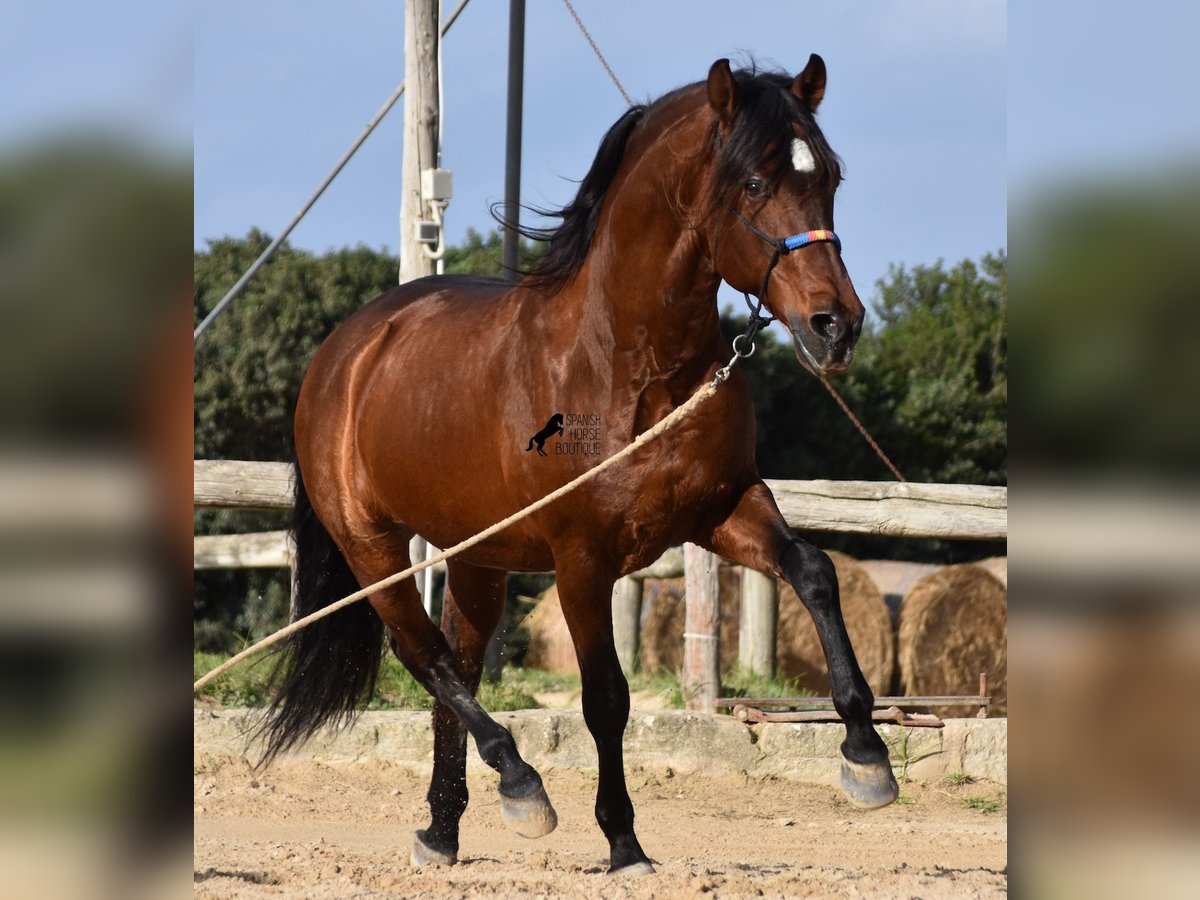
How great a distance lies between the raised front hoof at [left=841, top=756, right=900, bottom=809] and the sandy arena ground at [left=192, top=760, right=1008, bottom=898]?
296 mm

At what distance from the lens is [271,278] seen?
11.9 meters

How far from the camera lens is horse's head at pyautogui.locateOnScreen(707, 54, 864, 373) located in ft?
10.5

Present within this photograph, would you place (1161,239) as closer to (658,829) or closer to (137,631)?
(137,631)

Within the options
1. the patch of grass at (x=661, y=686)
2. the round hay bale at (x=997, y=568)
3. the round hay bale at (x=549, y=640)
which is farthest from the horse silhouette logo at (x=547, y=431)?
the round hay bale at (x=549, y=640)

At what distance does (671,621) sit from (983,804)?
4.07 m

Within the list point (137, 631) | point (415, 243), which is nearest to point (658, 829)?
point (415, 243)

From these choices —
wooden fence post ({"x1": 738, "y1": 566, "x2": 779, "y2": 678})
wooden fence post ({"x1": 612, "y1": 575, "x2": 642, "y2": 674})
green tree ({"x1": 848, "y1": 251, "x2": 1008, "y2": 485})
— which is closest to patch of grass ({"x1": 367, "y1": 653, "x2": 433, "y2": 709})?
wooden fence post ({"x1": 612, "y1": 575, "x2": 642, "y2": 674})

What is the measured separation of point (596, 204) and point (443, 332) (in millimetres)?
824

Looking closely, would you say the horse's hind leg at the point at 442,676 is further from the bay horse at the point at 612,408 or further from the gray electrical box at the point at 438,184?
the gray electrical box at the point at 438,184

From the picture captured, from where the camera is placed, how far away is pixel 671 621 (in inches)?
395

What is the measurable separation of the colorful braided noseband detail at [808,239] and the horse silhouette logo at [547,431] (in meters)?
0.89

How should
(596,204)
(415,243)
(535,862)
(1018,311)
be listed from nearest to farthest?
(1018,311) → (596,204) → (535,862) → (415,243)

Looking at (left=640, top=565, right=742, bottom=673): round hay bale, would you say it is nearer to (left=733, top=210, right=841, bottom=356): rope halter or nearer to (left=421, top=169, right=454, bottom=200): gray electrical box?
(left=421, top=169, right=454, bottom=200): gray electrical box

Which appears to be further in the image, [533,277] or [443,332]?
[443,332]
